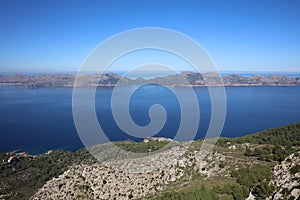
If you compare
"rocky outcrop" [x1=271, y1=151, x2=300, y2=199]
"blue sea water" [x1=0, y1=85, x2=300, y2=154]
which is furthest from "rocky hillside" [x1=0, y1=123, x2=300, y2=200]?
"blue sea water" [x1=0, y1=85, x2=300, y2=154]

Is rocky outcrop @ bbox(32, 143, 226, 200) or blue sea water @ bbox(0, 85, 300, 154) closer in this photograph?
rocky outcrop @ bbox(32, 143, 226, 200)

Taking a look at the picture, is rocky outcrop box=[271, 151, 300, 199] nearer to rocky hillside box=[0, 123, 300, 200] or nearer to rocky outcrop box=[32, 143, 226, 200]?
rocky hillside box=[0, 123, 300, 200]

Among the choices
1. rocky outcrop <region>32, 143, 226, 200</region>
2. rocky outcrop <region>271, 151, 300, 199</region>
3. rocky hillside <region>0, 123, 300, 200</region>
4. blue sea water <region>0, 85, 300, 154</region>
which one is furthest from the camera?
blue sea water <region>0, 85, 300, 154</region>

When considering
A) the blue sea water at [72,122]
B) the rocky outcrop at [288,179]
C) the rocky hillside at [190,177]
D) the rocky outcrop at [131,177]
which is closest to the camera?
the rocky outcrop at [288,179]

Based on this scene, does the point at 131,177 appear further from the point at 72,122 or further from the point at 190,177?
the point at 72,122

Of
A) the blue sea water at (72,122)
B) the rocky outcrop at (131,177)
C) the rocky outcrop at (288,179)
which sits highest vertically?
the rocky outcrop at (288,179)

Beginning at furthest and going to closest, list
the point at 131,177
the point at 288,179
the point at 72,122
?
1. the point at 72,122
2. the point at 131,177
3. the point at 288,179

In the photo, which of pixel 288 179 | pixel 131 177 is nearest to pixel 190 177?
pixel 131 177

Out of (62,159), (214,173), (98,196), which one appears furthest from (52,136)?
(214,173)

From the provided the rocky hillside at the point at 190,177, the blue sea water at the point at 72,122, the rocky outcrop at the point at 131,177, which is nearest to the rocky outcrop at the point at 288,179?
the rocky hillside at the point at 190,177

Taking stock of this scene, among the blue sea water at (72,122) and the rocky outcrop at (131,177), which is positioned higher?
the rocky outcrop at (131,177)

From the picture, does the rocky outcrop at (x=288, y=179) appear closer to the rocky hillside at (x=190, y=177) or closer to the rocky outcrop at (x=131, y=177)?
the rocky hillside at (x=190, y=177)

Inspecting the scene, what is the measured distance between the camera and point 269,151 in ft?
57.3

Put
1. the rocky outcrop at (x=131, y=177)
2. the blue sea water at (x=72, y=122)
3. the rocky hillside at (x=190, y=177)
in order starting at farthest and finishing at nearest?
the blue sea water at (x=72, y=122) < the rocky outcrop at (x=131, y=177) < the rocky hillside at (x=190, y=177)
